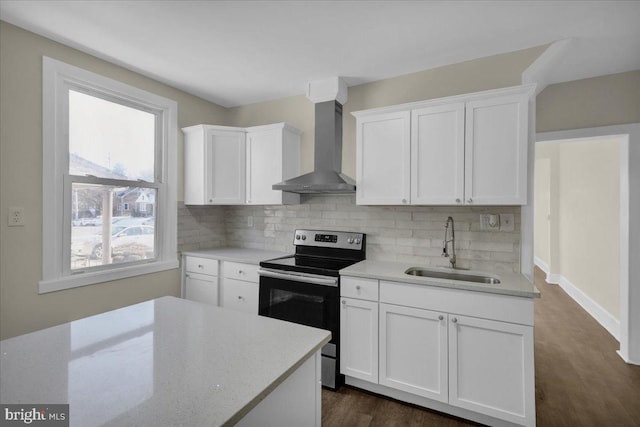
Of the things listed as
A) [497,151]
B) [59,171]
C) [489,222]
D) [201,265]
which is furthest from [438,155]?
[59,171]

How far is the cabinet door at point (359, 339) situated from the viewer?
7.44ft

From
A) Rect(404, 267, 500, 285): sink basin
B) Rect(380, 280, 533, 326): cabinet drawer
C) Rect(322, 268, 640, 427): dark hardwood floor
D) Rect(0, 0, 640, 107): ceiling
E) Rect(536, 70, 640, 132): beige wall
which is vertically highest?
Rect(0, 0, 640, 107): ceiling

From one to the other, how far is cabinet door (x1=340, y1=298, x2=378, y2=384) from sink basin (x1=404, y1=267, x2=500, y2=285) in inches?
17.3

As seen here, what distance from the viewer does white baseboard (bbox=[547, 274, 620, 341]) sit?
11.3 feet

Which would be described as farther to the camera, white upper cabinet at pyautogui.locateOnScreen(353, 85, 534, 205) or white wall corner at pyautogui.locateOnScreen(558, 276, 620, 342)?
white wall corner at pyautogui.locateOnScreen(558, 276, 620, 342)

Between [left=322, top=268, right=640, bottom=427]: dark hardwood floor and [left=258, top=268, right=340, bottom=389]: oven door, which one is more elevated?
[left=258, top=268, right=340, bottom=389]: oven door

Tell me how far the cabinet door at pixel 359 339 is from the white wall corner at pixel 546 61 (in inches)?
79.6

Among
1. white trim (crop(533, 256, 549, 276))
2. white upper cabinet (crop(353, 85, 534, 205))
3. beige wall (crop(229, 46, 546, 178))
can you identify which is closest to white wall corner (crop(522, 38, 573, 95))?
beige wall (crop(229, 46, 546, 178))

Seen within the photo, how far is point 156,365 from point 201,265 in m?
2.42

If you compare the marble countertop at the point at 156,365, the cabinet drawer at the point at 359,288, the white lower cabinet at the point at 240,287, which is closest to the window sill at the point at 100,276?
the white lower cabinet at the point at 240,287

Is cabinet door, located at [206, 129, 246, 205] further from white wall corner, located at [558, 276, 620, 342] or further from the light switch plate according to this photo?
white wall corner, located at [558, 276, 620, 342]

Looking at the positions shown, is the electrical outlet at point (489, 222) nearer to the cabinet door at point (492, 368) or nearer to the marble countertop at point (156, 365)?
the cabinet door at point (492, 368)

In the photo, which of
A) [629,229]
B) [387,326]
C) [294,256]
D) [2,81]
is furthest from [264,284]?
[629,229]

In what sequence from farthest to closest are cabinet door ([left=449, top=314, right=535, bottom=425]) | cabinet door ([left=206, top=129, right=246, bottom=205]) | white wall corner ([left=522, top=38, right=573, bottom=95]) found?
cabinet door ([left=206, top=129, right=246, bottom=205]) → white wall corner ([left=522, top=38, right=573, bottom=95]) → cabinet door ([left=449, top=314, right=535, bottom=425])
